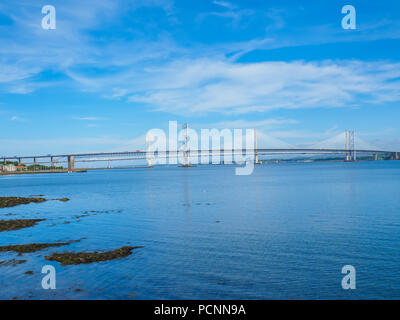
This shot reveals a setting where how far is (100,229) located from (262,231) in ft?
23.5

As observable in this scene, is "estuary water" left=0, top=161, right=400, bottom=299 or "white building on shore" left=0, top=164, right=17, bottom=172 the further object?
"white building on shore" left=0, top=164, right=17, bottom=172

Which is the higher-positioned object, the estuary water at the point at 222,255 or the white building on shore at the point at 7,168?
the white building on shore at the point at 7,168

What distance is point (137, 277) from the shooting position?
28.1ft

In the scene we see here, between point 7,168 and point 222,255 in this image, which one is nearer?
point 222,255

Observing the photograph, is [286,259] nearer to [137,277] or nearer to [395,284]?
[395,284]

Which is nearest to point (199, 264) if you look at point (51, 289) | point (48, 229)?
point (51, 289)

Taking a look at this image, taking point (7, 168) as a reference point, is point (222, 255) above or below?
below

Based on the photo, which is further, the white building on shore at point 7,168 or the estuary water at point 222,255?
the white building on shore at point 7,168

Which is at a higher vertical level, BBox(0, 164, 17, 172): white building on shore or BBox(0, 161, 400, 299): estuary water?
BBox(0, 164, 17, 172): white building on shore

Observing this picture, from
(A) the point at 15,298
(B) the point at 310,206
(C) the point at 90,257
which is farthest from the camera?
(B) the point at 310,206
